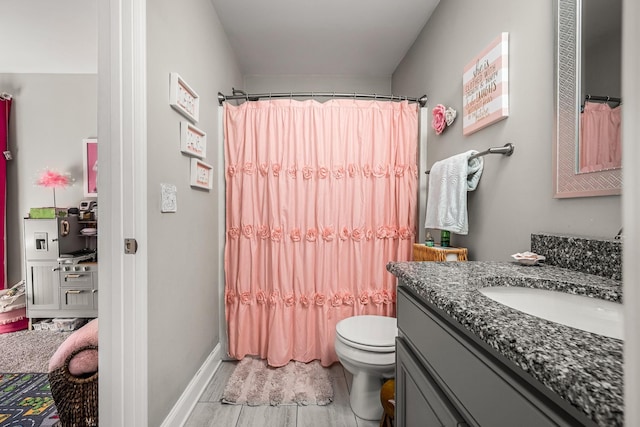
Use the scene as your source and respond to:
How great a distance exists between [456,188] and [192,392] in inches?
69.2

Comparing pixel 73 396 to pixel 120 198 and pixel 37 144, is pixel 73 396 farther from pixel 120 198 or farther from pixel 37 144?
pixel 37 144

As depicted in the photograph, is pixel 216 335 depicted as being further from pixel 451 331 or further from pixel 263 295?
pixel 451 331

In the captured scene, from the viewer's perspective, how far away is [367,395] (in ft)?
5.08

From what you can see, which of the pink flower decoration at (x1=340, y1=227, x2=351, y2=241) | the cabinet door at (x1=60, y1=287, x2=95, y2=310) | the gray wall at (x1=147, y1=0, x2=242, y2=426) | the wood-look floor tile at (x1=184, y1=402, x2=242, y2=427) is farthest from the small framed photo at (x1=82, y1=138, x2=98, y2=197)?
the pink flower decoration at (x1=340, y1=227, x2=351, y2=241)

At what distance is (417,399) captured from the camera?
84 cm

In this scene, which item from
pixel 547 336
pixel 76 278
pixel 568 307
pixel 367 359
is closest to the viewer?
pixel 547 336

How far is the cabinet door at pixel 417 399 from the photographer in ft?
2.18

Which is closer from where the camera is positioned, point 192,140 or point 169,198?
point 169,198

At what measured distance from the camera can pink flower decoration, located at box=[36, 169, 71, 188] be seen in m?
2.79

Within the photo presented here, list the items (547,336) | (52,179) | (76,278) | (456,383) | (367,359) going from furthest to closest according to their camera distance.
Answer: (52,179)
(76,278)
(367,359)
(456,383)
(547,336)

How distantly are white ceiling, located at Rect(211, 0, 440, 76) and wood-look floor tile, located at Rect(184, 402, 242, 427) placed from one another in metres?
2.44

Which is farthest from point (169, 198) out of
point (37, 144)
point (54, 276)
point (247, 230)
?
point (37, 144)

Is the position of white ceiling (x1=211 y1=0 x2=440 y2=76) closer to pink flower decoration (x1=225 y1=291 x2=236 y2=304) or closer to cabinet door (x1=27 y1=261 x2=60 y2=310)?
pink flower decoration (x1=225 y1=291 x2=236 y2=304)

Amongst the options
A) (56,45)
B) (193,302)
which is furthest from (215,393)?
(56,45)
